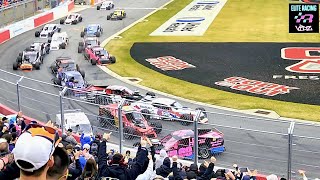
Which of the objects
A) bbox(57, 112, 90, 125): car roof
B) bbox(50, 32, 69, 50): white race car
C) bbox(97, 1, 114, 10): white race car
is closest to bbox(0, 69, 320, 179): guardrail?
bbox(57, 112, 90, 125): car roof

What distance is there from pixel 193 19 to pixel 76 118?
141ft

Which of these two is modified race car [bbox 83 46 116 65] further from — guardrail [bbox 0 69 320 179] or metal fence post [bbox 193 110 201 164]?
metal fence post [bbox 193 110 201 164]

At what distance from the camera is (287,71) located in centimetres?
3859

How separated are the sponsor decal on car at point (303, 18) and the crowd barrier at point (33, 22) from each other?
2596 cm

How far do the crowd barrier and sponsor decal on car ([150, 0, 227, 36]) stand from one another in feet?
40.8

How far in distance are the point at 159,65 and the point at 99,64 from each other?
14.1 feet

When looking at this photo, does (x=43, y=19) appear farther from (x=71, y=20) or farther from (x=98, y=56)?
(x=98, y=56)

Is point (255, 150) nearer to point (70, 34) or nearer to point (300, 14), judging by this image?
point (300, 14)

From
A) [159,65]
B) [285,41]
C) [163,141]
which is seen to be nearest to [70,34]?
[159,65]

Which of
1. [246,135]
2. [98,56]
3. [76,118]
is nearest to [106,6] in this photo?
A: [98,56]

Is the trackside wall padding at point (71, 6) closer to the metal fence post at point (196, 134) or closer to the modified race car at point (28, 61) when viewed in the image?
the modified race car at point (28, 61)

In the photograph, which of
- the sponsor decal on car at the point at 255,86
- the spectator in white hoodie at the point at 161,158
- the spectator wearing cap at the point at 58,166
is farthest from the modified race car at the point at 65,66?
the spectator wearing cap at the point at 58,166

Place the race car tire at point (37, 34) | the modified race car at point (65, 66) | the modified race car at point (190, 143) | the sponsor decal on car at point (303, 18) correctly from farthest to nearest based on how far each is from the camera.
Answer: the race car tire at point (37, 34)
the modified race car at point (65, 66)
the sponsor decal on car at point (303, 18)
the modified race car at point (190, 143)

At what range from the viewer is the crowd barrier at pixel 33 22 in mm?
51619
